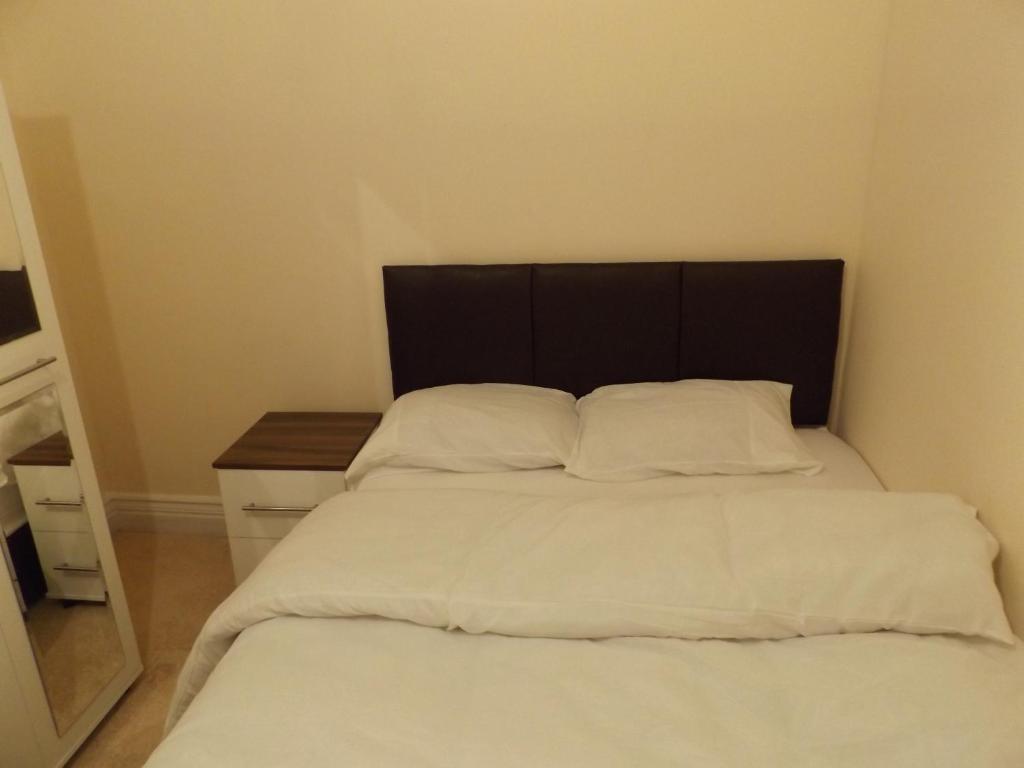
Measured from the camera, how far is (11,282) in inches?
69.0

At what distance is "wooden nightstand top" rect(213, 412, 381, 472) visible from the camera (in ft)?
7.50

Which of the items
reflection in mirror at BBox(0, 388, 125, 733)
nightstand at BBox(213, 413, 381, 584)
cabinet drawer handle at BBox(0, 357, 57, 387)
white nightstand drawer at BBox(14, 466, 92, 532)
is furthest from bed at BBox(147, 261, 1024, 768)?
cabinet drawer handle at BBox(0, 357, 57, 387)

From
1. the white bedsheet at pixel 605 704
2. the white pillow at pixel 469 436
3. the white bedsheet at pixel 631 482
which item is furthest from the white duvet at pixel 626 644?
the white pillow at pixel 469 436

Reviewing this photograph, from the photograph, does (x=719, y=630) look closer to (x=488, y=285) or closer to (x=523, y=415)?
(x=523, y=415)

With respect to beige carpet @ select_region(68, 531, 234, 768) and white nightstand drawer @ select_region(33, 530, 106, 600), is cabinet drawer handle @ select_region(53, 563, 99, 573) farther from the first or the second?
beige carpet @ select_region(68, 531, 234, 768)

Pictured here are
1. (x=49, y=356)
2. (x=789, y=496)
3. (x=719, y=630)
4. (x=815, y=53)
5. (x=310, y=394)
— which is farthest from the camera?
(x=310, y=394)

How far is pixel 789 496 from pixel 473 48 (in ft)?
5.21

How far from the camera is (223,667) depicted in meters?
1.39

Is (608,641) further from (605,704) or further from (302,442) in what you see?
(302,442)

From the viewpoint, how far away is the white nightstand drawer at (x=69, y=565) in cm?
186

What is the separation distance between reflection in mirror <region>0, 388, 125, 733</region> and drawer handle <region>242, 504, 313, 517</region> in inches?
17.7

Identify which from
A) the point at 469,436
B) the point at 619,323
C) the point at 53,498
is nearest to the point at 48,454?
the point at 53,498

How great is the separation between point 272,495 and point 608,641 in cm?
132

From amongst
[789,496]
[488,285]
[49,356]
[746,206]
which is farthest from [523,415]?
[49,356]
